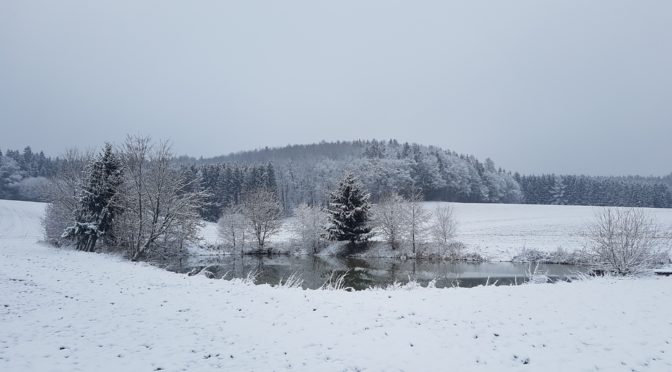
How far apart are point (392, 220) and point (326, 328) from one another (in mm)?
34919

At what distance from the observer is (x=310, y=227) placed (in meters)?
46.0

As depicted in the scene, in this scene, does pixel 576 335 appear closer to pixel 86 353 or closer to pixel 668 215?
pixel 86 353

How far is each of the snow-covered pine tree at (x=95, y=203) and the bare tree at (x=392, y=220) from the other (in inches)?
1084

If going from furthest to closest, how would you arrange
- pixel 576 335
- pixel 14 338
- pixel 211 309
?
pixel 211 309
pixel 576 335
pixel 14 338

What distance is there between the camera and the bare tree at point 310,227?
4603cm

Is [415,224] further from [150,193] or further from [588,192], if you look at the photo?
[588,192]

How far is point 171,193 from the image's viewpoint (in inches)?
1043

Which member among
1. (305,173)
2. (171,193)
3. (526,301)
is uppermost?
(305,173)

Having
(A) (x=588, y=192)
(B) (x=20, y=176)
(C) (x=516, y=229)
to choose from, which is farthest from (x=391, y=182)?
(B) (x=20, y=176)

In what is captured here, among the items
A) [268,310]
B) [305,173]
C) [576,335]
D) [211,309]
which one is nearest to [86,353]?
[211,309]

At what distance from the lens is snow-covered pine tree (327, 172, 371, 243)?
44719 millimetres

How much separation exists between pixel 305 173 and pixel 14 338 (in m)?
89.7

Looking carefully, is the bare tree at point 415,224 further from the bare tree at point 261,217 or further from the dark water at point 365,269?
the bare tree at point 261,217

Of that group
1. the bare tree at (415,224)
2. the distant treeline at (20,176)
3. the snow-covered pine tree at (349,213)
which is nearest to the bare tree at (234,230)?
the snow-covered pine tree at (349,213)
